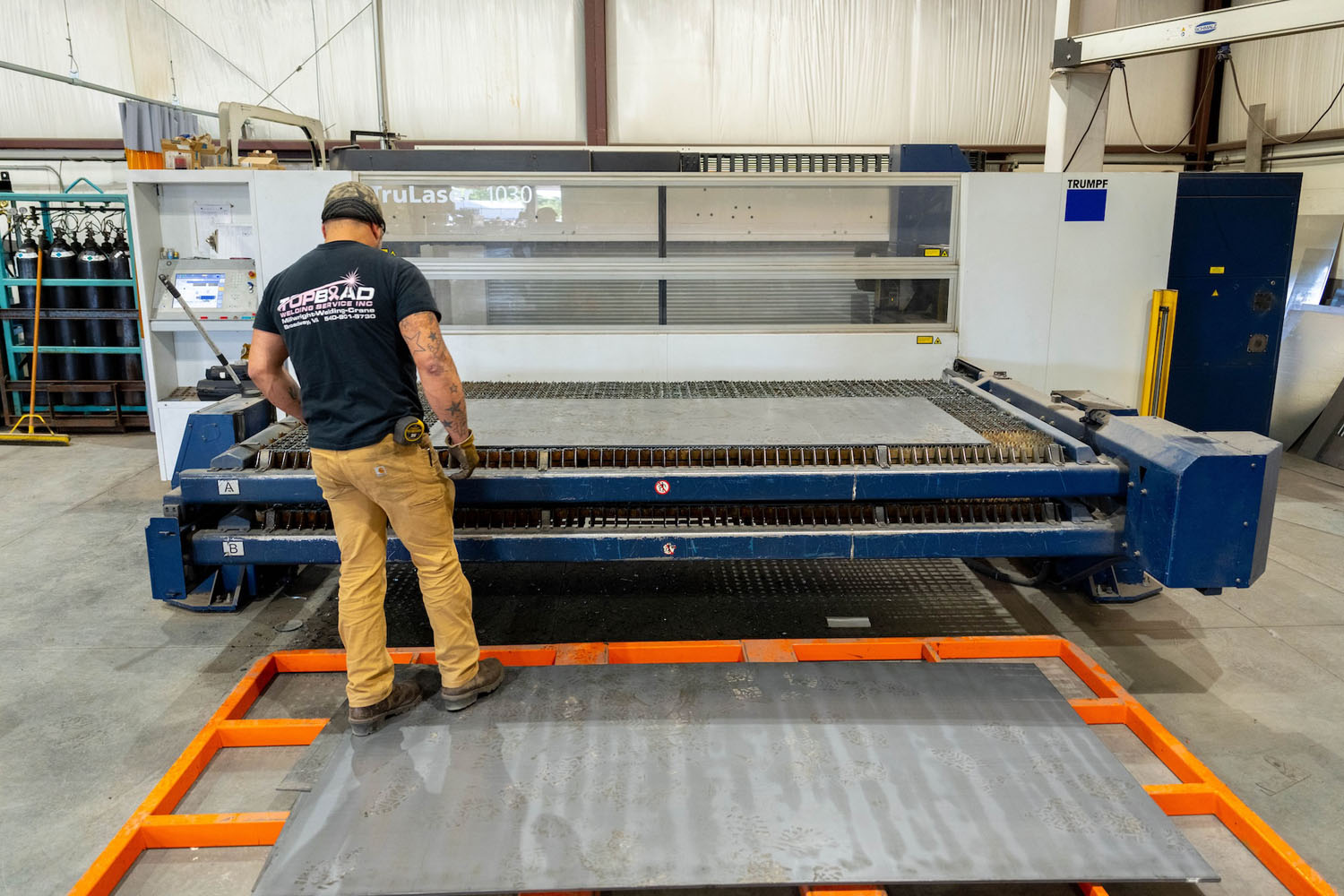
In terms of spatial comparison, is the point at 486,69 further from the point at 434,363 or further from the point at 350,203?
the point at 434,363

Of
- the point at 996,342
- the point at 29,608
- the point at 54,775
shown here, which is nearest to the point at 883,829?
the point at 54,775

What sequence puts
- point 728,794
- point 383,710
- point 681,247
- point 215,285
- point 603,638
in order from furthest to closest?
point 215,285, point 681,247, point 603,638, point 383,710, point 728,794

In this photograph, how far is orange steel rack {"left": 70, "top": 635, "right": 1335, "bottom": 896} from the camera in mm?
2195

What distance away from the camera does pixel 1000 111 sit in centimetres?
881

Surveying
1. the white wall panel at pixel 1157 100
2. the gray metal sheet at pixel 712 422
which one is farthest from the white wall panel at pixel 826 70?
the gray metal sheet at pixel 712 422

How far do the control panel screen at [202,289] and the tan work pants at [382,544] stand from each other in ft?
10.5

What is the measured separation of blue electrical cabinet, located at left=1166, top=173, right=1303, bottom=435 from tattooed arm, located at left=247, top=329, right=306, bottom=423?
5.19 m

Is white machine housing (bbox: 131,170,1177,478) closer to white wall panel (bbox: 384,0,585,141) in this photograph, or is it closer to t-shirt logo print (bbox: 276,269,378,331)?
t-shirt logo print (bbox: 276,269,378,331)

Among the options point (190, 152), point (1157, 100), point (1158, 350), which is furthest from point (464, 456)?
point (1157, 100)

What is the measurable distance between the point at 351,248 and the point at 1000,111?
8.15 m

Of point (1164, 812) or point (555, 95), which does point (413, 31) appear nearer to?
point (555, 95)

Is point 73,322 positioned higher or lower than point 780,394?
higher

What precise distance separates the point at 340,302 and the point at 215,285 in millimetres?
3325

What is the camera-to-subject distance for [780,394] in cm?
393
